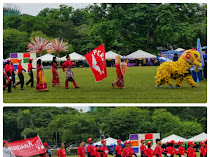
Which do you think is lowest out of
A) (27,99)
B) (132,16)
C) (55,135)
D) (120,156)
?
(55,135)

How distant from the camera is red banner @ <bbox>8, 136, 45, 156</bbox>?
40.6 ft

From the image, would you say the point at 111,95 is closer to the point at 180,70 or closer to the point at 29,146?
the point at 180,70

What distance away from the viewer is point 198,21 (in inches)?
1447

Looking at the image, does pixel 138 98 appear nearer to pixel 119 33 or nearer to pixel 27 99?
pixel 27 99

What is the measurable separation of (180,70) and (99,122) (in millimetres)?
21502

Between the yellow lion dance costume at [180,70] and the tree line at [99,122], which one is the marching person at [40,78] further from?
the tree line at [99,122]

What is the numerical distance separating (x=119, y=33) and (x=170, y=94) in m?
21.3

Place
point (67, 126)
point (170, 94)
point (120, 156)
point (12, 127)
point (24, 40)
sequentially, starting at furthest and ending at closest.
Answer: point (12, 127) → point (67, 126) → point (24, 40) → point (170, 94) → point (120, 156)

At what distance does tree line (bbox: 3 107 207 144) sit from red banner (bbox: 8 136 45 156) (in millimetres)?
17995

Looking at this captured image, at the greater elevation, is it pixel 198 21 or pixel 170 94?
pixel 198 21

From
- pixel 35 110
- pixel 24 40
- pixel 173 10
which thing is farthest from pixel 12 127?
pixel 173 10

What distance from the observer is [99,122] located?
36062 mm

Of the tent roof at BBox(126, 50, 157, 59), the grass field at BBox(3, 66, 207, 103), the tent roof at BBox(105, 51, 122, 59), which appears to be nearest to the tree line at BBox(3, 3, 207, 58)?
the tent roof at BBox(126, 50, 157, 59)

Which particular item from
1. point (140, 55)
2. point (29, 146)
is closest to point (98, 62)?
point (29, 146)
